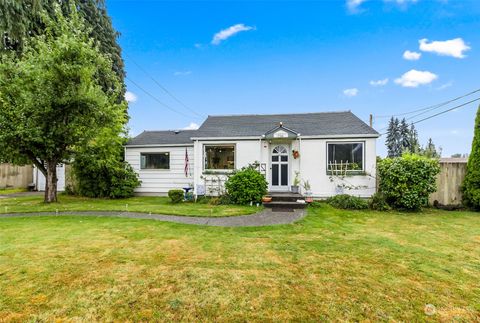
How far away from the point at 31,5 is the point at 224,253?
7931 mm

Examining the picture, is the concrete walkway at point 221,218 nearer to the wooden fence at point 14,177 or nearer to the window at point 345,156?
the window at point 345,156

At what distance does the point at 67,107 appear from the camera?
8.95 meters

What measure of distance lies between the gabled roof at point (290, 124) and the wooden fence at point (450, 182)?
10.5 feet

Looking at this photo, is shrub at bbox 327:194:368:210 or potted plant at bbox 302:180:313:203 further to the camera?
potted plant at bbox 302:180:313:203

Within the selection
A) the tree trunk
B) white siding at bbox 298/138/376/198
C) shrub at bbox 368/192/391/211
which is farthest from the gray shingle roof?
the tree trunk

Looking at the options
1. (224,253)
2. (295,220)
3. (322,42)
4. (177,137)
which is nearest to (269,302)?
(224,253)

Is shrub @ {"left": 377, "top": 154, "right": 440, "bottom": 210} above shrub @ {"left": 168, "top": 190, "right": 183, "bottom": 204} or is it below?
above

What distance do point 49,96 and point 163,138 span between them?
5786 millimetres

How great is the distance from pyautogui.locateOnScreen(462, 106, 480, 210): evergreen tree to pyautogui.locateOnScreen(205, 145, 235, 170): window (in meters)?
9.83

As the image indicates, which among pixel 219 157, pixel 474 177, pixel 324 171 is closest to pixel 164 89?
pixel 219 157

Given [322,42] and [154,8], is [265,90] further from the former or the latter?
[154,8]

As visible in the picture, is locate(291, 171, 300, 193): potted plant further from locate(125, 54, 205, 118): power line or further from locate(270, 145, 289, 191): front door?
locate(125, 54, 205, 118): power line

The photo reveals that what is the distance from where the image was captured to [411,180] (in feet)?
27.8

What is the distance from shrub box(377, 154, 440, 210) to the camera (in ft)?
27.4
